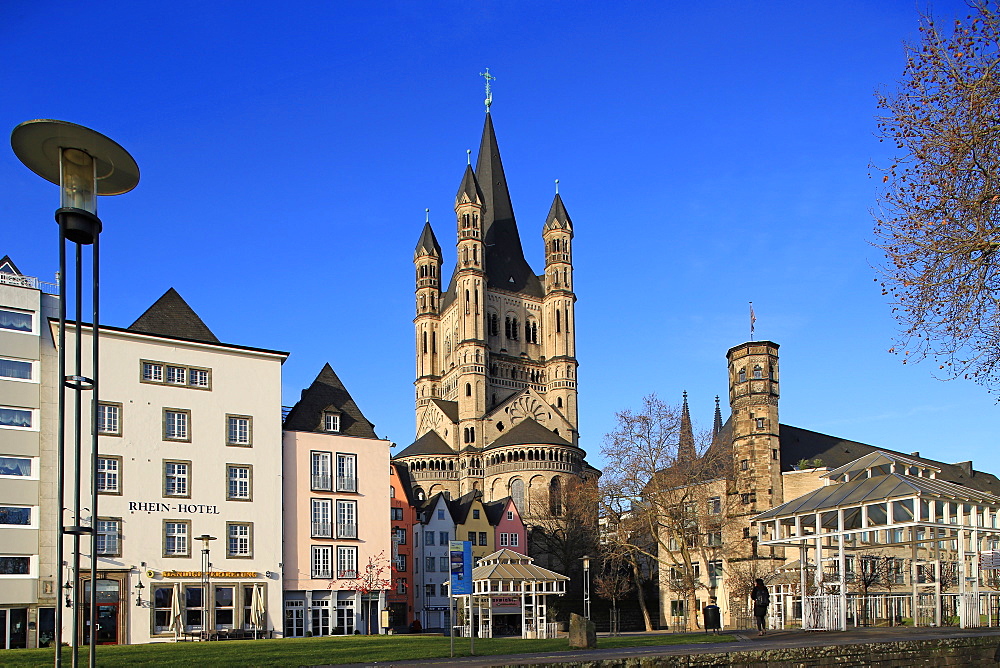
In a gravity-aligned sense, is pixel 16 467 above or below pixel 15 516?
above

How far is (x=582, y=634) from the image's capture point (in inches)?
1060

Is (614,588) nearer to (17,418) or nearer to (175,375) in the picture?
(175,375)

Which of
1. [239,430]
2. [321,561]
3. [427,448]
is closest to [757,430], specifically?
[321,561]

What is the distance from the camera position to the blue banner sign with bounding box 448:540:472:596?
26203mm

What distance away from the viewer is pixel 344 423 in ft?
186

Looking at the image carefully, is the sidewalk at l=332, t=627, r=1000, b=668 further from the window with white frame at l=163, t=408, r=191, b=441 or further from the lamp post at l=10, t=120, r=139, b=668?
the window with white frame at l=163, t=408, r=191, b=441

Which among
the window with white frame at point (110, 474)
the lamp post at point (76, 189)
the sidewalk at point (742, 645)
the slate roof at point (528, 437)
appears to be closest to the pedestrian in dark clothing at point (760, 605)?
the sidewalk at point (742, 645)

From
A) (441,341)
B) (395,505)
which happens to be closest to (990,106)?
(395,505)

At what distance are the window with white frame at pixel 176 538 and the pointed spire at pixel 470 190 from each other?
83966 millimetres

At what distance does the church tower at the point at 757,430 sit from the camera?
74.6 metres

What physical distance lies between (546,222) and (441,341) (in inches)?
819

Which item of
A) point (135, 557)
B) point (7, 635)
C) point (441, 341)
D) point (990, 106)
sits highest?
point (441, 341)

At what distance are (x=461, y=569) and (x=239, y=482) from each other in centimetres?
2675

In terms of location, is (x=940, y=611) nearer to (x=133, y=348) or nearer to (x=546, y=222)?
(x=133, y=348)
